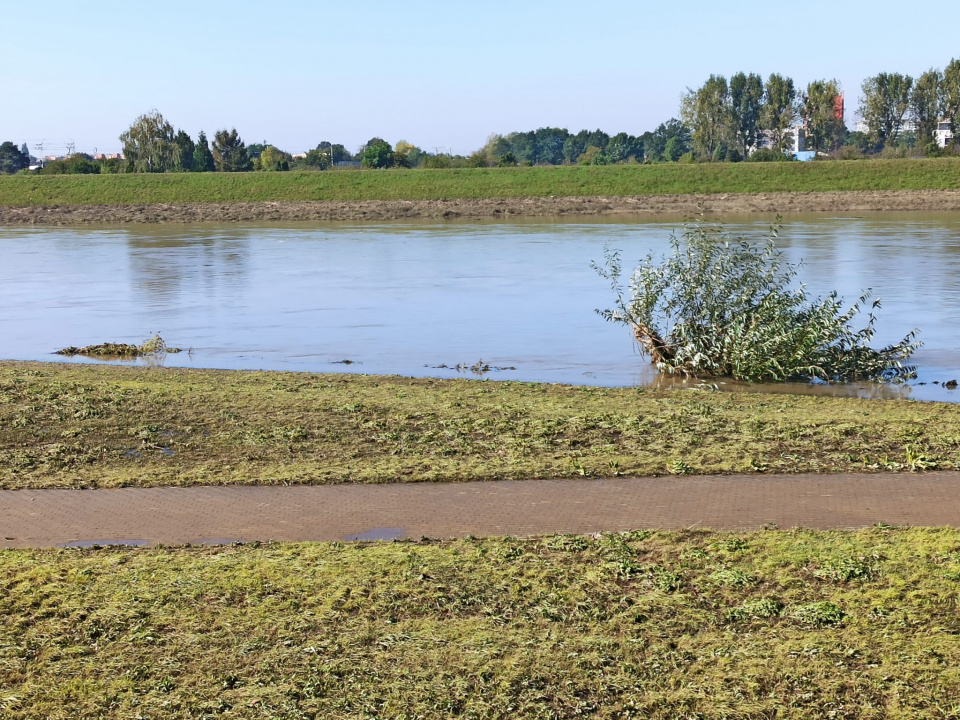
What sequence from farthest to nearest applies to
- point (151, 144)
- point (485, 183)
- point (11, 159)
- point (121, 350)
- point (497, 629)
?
point (11, 159)
point (151, 144)
point (485, 183)
point (121, 350)
point (497, 629)

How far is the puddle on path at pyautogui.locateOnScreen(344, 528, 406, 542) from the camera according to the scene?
7469 millimetres

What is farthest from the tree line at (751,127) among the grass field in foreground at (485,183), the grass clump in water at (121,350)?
the grass clump in water at (121,350)

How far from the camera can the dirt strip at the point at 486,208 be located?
58.5 meters

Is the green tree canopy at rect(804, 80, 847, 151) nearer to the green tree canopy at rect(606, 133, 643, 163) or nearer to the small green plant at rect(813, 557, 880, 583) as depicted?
the green tree canopy at rect(606, 133, 643, 163)

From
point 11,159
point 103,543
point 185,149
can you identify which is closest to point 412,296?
point 103,543

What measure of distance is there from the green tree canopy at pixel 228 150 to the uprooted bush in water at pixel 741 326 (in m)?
93.5

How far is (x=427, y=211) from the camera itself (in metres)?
62.5

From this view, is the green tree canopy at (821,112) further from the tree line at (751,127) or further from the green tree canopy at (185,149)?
the green tree canopy at (185,149)

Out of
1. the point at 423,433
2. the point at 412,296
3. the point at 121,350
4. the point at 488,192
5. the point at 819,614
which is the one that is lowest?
the point at 819,614

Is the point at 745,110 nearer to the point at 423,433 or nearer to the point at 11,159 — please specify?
the point at 11,159

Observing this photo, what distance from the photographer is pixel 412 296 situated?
86.7 feet

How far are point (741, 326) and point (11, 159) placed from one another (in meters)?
147

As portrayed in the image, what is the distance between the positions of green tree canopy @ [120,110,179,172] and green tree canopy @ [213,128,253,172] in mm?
9035

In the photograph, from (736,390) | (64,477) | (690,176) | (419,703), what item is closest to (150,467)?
(64,477)
